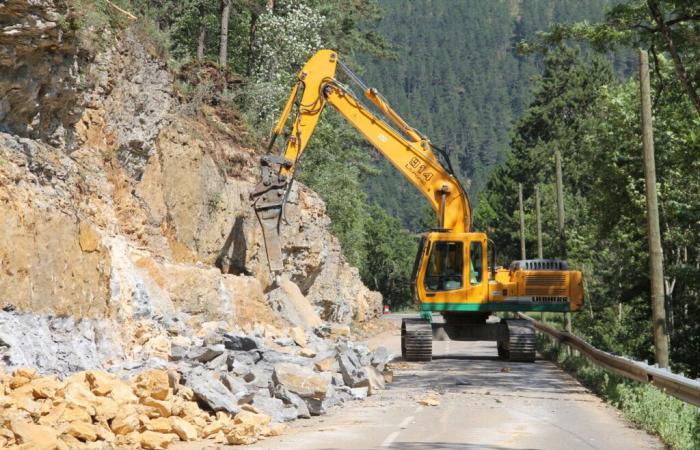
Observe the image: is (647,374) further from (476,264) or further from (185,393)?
(476,264)

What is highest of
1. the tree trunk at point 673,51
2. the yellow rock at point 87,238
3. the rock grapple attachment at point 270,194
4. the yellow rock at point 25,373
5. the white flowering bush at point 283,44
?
the white flowering bush at point 283,44

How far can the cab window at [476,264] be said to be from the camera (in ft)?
86.6

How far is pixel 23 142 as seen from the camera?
16.5 meters

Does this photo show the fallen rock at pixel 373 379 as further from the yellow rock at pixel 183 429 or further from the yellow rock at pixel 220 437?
the yellow rock at pixel 183 429

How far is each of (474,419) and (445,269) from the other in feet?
39.1

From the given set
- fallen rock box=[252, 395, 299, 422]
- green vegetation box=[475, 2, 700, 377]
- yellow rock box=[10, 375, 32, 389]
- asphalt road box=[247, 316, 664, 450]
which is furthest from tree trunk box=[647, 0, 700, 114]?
yellow rock box=[10, 375, 32, 389]

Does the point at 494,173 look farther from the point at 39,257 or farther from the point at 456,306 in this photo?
the point at 39,257

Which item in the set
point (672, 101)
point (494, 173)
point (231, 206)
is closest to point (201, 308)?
point (231, 206)

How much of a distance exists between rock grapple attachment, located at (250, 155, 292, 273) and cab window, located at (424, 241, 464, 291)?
4256mm

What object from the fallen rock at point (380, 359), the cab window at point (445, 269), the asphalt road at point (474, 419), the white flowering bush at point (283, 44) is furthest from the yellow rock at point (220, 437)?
the white flowering bush at point (283, 44)

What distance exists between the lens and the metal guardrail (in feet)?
41.6

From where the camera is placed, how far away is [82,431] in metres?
11.1

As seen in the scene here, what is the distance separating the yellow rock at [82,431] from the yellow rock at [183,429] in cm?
133

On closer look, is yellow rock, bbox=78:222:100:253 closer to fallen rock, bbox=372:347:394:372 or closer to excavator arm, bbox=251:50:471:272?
fallen rock, bbox=372:347:394:372
